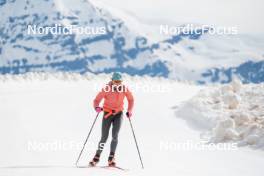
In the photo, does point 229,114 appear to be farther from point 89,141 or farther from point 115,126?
point 115,126

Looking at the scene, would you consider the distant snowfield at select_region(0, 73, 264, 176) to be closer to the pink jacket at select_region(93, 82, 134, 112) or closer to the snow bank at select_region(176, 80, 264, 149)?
the snow bank at select_region(176, 80, 264, 149)

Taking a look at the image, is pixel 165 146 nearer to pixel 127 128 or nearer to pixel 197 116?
pixel 127 128

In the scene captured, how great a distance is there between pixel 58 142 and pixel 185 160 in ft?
14.9

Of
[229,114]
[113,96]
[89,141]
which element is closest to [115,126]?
[113,96]

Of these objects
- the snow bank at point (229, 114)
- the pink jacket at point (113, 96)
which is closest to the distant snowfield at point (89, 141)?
the snow bank at point (229, 114)

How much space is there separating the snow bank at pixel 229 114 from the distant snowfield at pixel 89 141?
0.46m

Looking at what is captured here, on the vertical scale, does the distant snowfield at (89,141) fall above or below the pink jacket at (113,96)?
below

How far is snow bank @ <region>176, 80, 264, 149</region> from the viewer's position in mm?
19297

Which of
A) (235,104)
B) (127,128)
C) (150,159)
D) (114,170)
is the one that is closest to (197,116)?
(235,104)

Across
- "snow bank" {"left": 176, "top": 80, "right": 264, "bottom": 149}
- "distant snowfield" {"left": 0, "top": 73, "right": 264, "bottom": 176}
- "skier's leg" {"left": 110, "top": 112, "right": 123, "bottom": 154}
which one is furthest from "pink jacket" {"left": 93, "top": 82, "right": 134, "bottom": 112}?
"snow bank" {"left": 176, "top": 80, "right": 264, "bottom": 149}

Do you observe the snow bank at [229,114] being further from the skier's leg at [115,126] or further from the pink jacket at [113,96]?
the pink jacket at [113,96]

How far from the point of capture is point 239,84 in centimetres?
3069

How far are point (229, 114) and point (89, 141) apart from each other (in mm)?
6705

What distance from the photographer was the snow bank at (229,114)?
19297 millimetres
